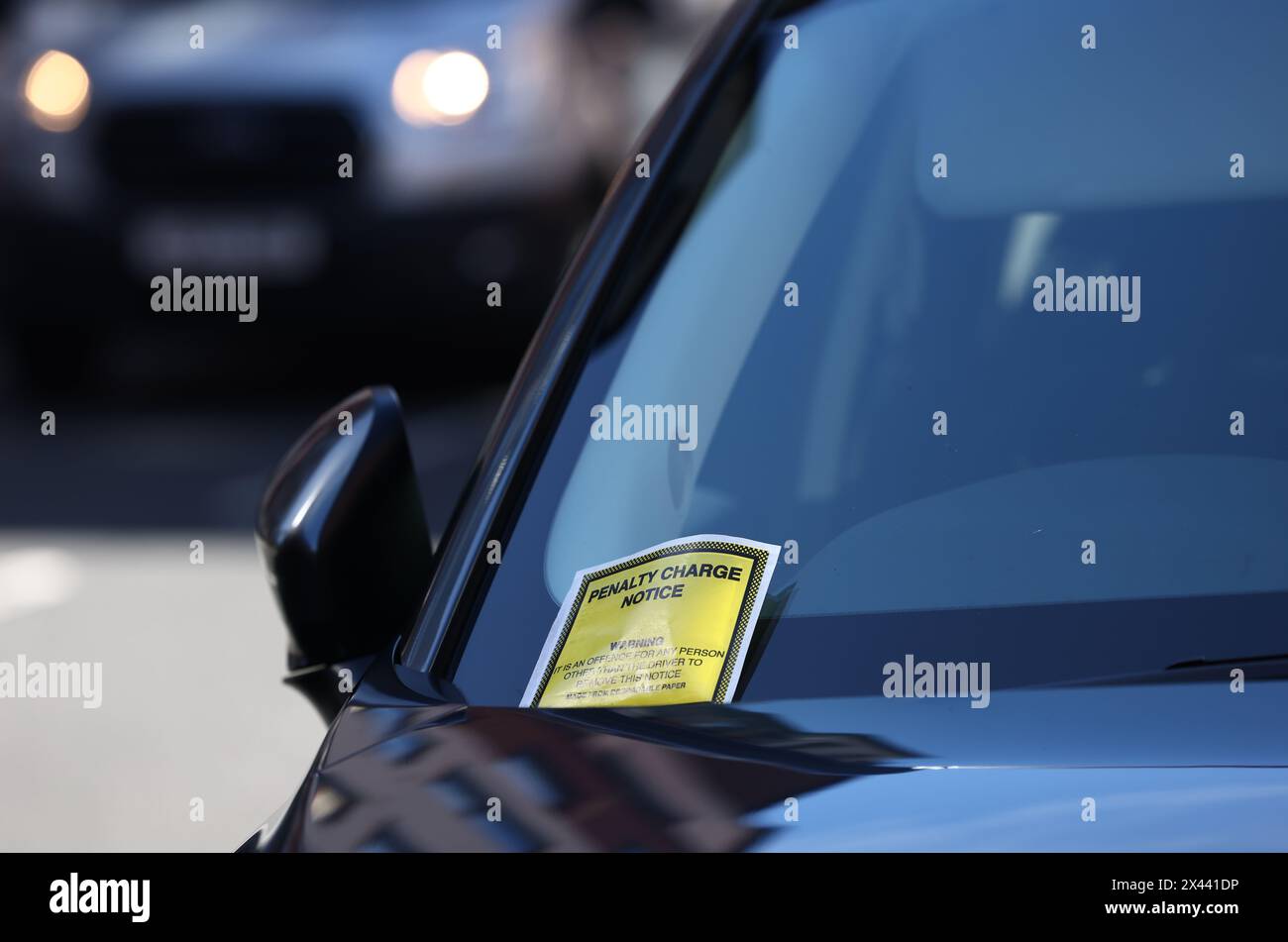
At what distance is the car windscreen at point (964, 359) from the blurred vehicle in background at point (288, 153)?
5974mm

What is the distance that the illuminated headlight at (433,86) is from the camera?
25.2 ft

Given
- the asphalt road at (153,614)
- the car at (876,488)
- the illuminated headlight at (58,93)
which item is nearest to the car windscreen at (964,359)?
the car at (876,488)

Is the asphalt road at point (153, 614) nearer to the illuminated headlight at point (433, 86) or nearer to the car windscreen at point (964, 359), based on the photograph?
the car windscreen at point (964, 359)

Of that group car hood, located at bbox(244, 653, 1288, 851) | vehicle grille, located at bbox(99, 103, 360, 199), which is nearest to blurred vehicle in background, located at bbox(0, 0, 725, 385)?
vehicle grille, located at bbox(99, 103, 360, 199)

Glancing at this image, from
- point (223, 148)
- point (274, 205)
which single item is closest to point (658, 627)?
point (274, 205)

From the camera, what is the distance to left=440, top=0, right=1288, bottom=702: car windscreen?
58.8 inches

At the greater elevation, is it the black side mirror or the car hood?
the black side mirror

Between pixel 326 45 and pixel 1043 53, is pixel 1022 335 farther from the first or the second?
pixel 326 45

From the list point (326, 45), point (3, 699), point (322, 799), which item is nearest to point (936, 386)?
point (322, 799)

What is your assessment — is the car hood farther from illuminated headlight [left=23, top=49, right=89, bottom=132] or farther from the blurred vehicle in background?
illuminated headlight [left=23, top=49, right=89, bottom=132]

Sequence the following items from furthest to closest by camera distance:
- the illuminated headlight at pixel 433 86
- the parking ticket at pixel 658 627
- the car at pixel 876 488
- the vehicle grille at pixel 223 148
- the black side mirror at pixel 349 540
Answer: the vehicle grille at pixel 223 148 → the illuminated headlight at pixel 433 86 → the black side mirror at pixel 349 540 → the parking ticket at pixel 658 627 → the car at pixel 876 488

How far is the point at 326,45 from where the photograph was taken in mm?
7855

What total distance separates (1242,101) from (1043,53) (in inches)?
6.8
